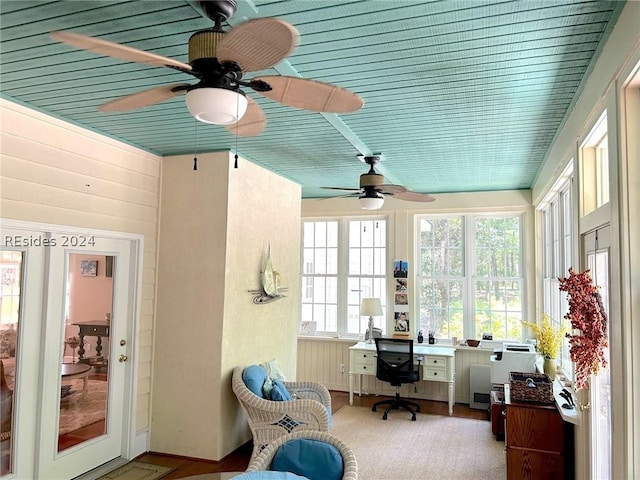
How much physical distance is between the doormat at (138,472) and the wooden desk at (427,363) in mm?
2693

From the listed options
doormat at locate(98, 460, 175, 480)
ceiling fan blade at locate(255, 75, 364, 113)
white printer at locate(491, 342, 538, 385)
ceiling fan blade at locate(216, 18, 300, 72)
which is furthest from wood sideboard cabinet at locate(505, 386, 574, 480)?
ceiling fan blade at locate(216, 18, 300, 72)

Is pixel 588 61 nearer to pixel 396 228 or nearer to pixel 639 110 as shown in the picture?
pixel 639 110

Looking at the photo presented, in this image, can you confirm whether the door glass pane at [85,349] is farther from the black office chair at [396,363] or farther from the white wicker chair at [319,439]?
the black office chair at [396,363]

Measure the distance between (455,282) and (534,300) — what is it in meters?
0.99

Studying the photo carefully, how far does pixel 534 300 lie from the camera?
5.85m

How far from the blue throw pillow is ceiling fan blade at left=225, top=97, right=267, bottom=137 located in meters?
2.32

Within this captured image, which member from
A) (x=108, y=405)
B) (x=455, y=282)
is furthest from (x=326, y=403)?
(x=455, y=282)

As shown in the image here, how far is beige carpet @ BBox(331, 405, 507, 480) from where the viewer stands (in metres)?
3.85

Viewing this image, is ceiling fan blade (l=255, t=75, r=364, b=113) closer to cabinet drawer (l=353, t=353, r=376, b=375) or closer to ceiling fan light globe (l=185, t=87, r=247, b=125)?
ceiling fan light globe (l=185, t=87, r=247, b=125)

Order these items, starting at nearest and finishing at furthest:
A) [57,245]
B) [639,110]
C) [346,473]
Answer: [639,110] < [346,473] < [57,245]

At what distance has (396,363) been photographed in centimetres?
542

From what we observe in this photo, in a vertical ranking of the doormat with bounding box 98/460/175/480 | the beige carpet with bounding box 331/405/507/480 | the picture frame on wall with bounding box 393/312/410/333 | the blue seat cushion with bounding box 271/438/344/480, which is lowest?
the doormat with bounding box 98/460/175/480

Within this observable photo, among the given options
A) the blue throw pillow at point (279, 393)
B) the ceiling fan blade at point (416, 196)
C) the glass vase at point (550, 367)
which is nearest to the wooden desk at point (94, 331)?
the blue throw pillow at point (279, 393)

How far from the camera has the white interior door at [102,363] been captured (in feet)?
11.1
